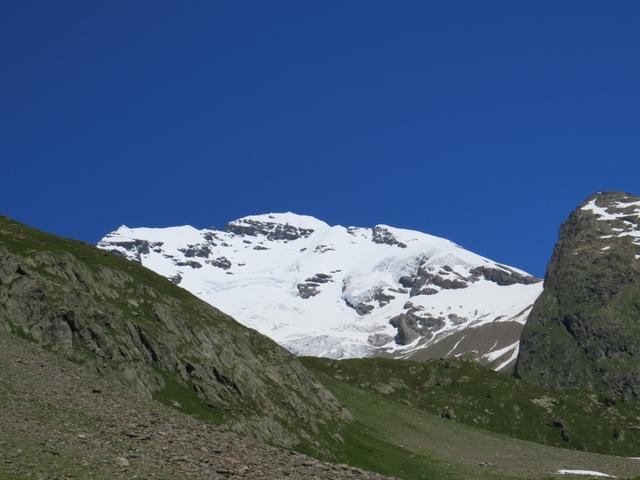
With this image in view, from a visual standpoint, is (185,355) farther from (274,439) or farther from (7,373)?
(7,373)

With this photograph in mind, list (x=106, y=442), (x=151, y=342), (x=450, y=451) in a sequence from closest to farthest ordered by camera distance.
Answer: (x=106, y=442) < (x=151, y=342) < (x=450, y=451)

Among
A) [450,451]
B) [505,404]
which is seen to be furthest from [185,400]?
[505,404]

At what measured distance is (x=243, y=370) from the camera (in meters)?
98.3

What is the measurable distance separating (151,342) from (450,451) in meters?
46.9

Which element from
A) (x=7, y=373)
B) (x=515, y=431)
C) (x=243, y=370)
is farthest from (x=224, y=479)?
(x=515, y=431)

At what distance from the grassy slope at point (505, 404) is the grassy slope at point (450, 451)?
29812mm

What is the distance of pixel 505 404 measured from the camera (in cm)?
17725

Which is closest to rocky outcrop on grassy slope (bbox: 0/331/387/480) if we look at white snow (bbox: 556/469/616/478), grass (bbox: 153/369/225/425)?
grass (bbox: 153/369/225/425)

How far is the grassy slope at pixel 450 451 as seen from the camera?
9442 centimetres

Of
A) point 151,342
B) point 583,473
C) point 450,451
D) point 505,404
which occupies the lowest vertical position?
point 583,473

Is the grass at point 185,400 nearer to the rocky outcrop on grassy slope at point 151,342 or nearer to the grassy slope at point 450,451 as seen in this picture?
the rocky outcrop on grassy slope at point 151,342

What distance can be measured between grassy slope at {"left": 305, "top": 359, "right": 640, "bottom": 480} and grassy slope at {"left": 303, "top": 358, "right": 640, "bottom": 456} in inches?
Result: 1174

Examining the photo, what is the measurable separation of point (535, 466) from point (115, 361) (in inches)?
2376

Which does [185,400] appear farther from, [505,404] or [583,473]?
[505,404]
